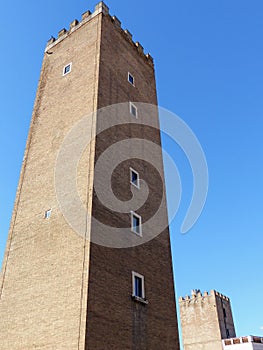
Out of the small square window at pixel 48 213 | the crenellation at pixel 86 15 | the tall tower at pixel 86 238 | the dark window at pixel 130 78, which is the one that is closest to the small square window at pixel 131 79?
the dark window at pixel 130 78

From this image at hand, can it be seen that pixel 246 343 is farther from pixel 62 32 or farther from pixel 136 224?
pixel 62 32

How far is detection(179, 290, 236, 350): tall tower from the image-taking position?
40656 mm

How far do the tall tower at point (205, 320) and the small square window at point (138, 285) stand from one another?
30221 millimetres

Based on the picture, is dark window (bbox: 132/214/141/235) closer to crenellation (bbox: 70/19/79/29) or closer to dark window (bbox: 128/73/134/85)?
dark window (bbox: 128/73/134/85)

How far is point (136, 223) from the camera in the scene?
16.3m

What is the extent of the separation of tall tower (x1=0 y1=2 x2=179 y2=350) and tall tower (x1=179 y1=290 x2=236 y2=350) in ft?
92.2

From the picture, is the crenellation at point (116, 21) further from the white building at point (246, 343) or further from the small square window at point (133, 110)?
the white building at point (246, 343)

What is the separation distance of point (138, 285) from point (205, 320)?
31500 millimetres

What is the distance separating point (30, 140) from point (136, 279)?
9.95 m

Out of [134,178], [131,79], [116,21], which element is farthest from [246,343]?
[116,21]

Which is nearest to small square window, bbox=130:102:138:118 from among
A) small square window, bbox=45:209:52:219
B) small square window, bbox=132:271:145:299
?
small square window, bbox=45:209:52:219

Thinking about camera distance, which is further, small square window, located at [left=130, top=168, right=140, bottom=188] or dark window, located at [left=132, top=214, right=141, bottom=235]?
small square window, located at [left=130, top=168, right=140, bottom=188]

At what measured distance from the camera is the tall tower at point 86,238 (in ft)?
40.5

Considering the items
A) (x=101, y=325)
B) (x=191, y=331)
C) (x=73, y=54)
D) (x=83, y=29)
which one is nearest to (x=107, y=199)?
(x=101, y=325)
